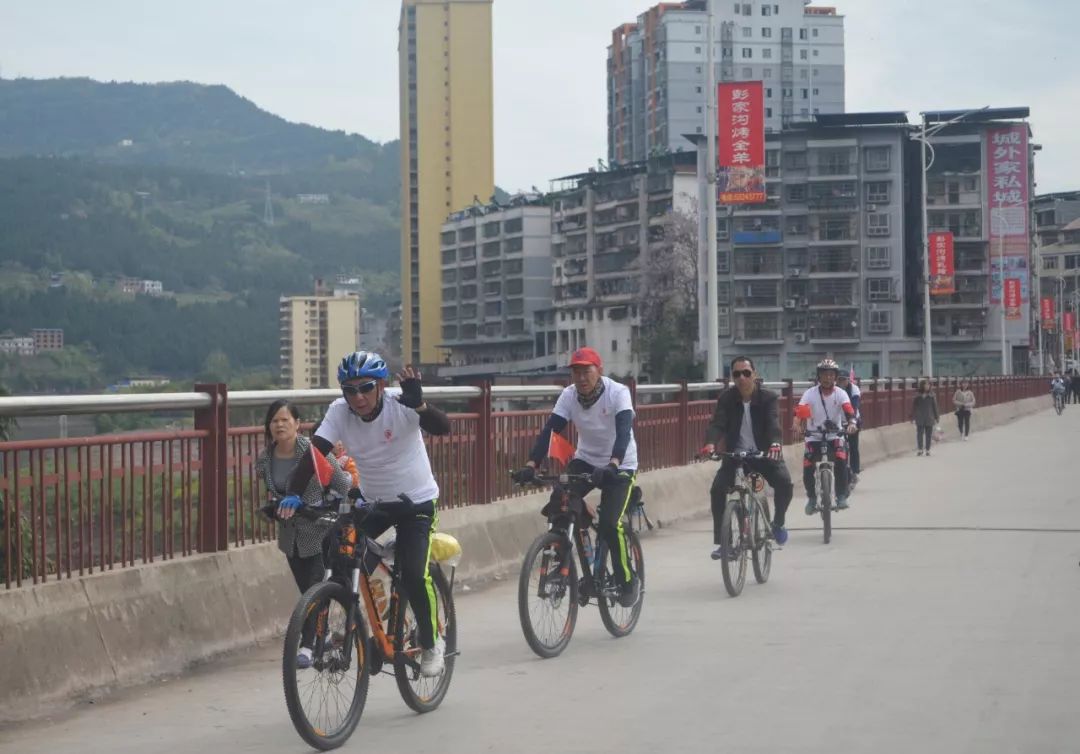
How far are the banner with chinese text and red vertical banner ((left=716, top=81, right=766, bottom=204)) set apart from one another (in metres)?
91.9

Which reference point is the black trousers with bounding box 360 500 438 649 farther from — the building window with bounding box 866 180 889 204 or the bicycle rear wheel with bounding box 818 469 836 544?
the building window with bounding box 866 180 889 204

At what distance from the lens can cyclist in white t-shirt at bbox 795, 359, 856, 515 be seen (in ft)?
56.8

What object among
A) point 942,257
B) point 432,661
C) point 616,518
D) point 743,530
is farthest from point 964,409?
point 942,257

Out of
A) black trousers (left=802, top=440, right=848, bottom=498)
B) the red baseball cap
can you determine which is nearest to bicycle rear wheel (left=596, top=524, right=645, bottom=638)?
the red baseball cap

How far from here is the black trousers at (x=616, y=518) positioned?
33.8 ft

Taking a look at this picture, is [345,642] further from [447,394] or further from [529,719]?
[447,394]

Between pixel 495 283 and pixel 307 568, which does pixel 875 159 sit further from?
pixel 307 568

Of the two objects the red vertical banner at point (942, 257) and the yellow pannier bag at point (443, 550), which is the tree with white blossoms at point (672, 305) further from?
the yellow pannier bag at point (443, 550)

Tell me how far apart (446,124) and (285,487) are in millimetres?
176155

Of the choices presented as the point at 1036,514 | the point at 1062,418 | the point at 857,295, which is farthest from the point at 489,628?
the point at 857,295

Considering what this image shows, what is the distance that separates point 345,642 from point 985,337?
123 m

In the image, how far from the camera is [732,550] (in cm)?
1251

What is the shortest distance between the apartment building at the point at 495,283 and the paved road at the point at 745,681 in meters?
137

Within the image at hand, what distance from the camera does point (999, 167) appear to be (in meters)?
123
